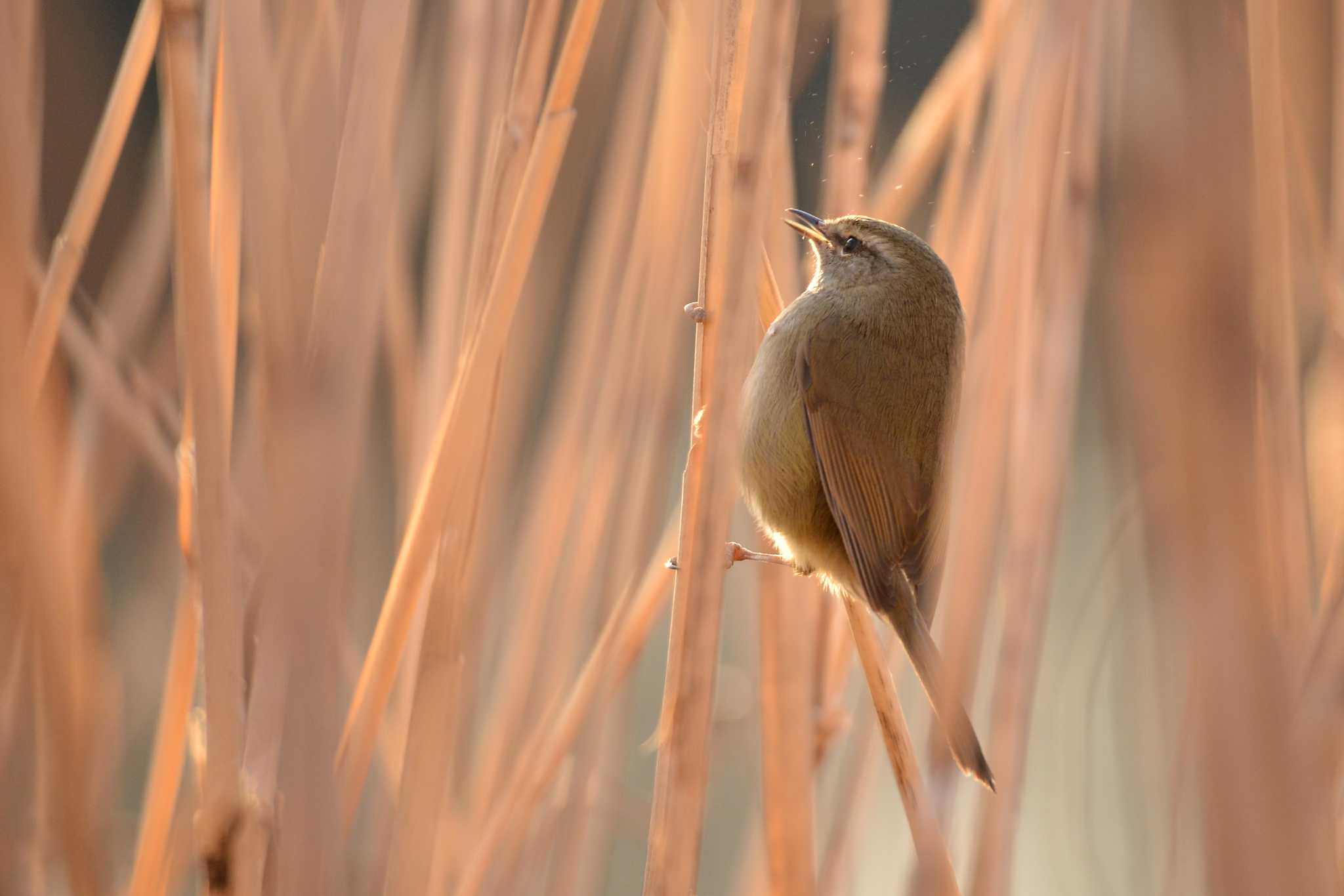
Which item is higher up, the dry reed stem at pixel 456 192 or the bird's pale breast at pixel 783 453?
the dry reed stem at pixel 456 192

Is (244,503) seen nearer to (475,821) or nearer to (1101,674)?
(475,821)

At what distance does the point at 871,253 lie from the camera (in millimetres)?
1632

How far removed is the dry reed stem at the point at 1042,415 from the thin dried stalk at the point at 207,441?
0.70m

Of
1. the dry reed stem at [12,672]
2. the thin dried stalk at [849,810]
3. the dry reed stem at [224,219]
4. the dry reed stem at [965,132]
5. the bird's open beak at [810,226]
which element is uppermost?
the dry reed stem at [965,132]

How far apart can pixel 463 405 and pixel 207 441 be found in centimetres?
25

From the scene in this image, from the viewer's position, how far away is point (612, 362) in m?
1.48

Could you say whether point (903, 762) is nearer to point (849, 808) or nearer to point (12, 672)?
point (849, 808)

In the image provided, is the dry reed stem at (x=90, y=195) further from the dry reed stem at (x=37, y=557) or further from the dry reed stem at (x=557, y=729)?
the dry reed stem at (x=557, y=729)

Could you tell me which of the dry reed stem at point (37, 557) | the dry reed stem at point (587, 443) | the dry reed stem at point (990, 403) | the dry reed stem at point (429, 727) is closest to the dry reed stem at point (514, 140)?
the dry reed stem at point (429, 727)

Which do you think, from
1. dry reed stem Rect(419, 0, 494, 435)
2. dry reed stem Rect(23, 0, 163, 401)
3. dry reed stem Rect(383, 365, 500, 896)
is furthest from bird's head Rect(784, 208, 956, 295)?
dry reed stem Rect(23, 0, 163, 401)

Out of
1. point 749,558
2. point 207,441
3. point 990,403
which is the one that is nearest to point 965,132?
point 990,403

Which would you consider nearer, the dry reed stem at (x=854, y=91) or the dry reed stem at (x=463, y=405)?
the dry reed stem at (x=463, y=405)

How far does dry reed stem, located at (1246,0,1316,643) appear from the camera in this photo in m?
0.60

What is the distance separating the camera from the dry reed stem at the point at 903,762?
3.28 feet
